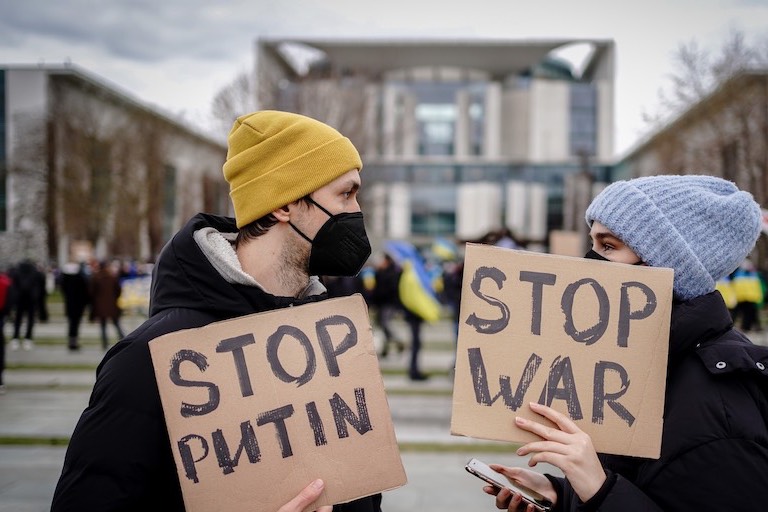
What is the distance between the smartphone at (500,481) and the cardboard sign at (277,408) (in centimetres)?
42

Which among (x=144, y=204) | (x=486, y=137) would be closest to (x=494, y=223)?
(x=486, y=137)

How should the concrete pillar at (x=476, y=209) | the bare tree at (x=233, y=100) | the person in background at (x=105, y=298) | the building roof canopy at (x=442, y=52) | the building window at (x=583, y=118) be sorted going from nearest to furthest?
1. the person in background at (x=105, y=298)
2. the bare tree at (x=233, y=100)
3. the concrete pillar at (x=476, y=209)
4. the building window at (x=583, y=118)
5. the building roof canopy at (x=442, y=52)

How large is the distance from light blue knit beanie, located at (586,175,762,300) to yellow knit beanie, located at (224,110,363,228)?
90 cm

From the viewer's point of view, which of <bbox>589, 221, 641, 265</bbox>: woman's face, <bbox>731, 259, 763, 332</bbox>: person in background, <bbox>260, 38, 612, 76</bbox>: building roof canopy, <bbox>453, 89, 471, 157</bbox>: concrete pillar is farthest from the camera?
<bbox>260, 38, 612, 76</bbox>: building roof canopy

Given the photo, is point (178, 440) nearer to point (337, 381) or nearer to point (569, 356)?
point (337, 381)

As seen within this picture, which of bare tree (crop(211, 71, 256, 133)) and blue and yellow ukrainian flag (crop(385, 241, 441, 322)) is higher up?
bare tree (crop(211, 71, 256, 133))

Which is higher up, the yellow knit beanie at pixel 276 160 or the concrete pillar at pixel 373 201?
the concrete pillar at pixel 373 201

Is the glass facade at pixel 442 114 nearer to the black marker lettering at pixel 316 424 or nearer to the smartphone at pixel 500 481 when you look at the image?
the smartphone at pixel 500 481

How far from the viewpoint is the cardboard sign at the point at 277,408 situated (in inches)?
64.8

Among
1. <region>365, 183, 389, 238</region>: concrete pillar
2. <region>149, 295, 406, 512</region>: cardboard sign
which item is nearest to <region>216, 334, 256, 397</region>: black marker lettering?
<region>149, 295, 406, 512</region>: cardboard sign

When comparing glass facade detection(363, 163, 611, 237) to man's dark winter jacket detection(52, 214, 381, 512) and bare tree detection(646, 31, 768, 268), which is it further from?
man's dark winter jacket detection(52, 214, 381, 512)

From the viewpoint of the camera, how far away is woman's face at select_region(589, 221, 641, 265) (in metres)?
2.00

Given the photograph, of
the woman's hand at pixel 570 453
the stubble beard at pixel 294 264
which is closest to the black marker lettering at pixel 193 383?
the stubble beard at pixel 294 264

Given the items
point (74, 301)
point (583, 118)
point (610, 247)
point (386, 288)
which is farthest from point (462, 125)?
point (610, 247)
